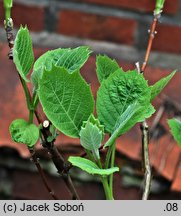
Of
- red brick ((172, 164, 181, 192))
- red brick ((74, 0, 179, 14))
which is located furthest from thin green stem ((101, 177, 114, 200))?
red brick ((74, 0, 179, 14))

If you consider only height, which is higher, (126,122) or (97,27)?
(126,122)

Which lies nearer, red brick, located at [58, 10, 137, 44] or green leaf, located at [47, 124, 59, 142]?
green leaf, located at [47, 124, 59, 142]

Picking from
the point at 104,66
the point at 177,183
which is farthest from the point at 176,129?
the point at 177,183

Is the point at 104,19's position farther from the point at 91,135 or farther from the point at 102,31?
the point at 91,135

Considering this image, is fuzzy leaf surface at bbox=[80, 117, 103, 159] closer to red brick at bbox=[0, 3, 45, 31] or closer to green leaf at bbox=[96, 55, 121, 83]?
green leaf at bbox=[96, 55, 121, 83]

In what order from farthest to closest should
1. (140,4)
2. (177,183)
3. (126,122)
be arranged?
(140,4) → (177,183) → (126,122)

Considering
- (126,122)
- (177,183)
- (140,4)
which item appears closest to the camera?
(126,122)
